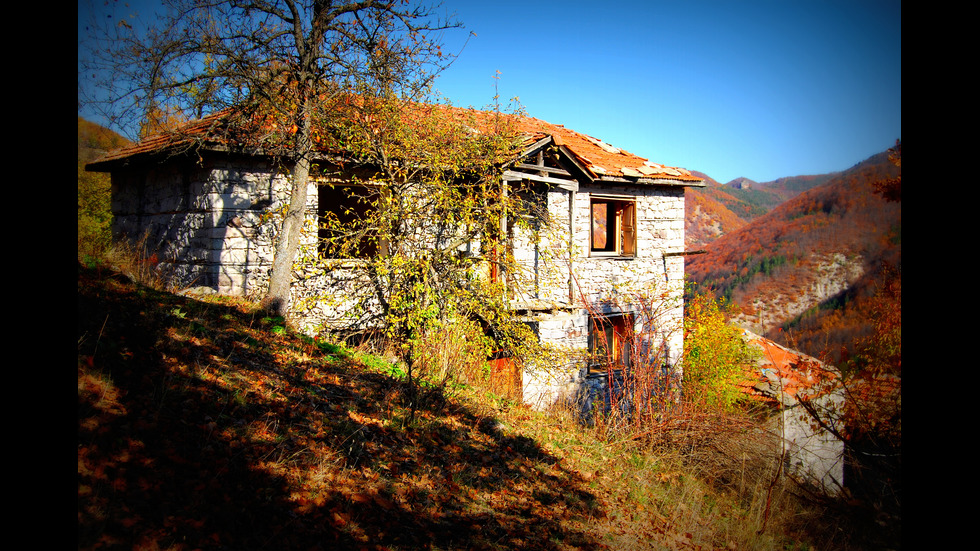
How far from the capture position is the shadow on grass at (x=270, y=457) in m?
2.96

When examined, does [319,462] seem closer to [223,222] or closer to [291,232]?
[291,232]

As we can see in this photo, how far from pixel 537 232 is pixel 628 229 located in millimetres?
4554

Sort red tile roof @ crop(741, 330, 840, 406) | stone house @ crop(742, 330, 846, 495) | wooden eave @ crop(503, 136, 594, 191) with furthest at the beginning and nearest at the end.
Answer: wooden eave @ crop(503, 136, 594, 191)
red tile roof @ crop(741, 330, 840, 406)
stone house @ crop(742, 330, 846, 495)

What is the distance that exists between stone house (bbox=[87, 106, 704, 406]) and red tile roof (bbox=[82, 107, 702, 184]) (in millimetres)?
57

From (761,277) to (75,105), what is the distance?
16.6 metres

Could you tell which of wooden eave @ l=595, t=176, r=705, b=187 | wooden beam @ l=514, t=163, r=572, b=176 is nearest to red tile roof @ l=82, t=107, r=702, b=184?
wooden eave @ l=595, t=176, r=705, b=187

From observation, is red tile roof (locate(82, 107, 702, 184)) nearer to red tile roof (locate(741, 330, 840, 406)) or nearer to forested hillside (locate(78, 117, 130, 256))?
forested hillside (locate(78, 117, 130, 256))

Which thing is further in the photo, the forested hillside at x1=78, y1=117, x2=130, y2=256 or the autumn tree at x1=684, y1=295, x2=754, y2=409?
the autumn tree at x1=684, y1=295, x2=754, y2=409

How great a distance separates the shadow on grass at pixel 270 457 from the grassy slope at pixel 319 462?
0.01m

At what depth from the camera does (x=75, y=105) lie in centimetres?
154

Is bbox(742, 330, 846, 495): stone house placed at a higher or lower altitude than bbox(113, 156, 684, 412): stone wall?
lower

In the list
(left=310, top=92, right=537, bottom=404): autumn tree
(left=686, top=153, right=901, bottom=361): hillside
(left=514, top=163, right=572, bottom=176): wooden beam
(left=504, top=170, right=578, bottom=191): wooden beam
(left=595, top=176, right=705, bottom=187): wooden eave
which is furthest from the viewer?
(left=595, top=176, right=705, bottom=187): wooden eave

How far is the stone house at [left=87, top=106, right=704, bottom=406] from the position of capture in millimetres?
8422
